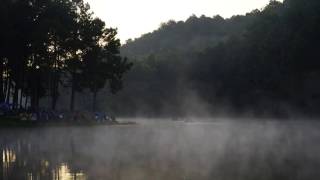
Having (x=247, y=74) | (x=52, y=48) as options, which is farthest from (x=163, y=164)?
(x=247, y=74)

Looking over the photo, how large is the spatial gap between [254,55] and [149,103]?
4163cm

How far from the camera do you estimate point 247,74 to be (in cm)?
10962

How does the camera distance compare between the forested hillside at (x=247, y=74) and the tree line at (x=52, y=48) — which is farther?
the forested hillside at (x=247, y=74)

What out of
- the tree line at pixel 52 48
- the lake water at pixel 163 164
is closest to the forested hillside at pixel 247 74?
the tree line at pixel 52 48

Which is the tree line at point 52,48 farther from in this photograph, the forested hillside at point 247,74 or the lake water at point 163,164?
the lake water at point 163,164

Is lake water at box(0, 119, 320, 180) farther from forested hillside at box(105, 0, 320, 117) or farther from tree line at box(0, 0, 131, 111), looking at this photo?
forested hillside at box(105, 0, 320, 117)

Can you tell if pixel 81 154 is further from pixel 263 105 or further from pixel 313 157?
pixel 263 105

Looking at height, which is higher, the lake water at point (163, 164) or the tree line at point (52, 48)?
the tree line at point (52, 48)

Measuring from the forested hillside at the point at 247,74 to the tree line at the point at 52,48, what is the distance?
88.7 ft

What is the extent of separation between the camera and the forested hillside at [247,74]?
92312 mm

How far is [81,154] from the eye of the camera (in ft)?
75.4

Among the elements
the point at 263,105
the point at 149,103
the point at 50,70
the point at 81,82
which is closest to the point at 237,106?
the point at 263,105

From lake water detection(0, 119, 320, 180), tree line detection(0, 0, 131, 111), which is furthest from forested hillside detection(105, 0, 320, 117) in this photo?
lake water detection(0, 119, 320, 180)

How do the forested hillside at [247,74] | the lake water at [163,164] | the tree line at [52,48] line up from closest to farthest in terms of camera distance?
the lake water at [163,164], the tree line at [52,48], the forested hillside at [247,74]
